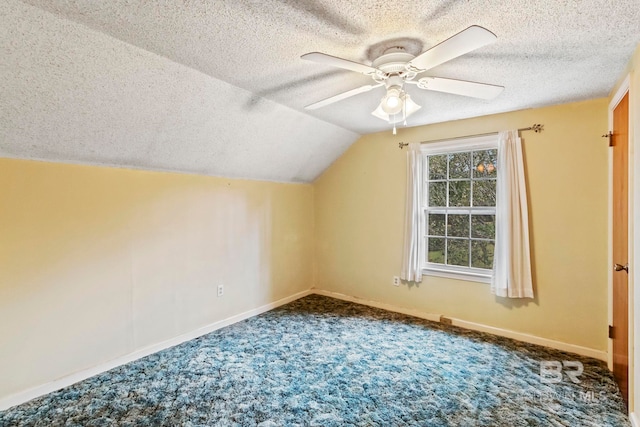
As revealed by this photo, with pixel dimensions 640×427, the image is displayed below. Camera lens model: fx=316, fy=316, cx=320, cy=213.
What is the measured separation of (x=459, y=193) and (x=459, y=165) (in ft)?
1.05

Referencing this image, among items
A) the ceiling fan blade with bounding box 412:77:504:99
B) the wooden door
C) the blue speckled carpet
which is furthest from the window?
the ceiling fan blade with bounding box 412:77:504:99

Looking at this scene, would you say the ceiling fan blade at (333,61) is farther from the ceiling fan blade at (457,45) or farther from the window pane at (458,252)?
the window pane at (458,252)

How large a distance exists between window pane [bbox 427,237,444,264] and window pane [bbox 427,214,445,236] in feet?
0.24

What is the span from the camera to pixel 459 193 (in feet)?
11.8

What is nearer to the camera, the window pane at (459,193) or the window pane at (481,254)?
the window pane at (481,254)

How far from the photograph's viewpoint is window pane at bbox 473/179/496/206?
337cm

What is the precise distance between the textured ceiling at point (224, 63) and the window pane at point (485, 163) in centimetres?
50

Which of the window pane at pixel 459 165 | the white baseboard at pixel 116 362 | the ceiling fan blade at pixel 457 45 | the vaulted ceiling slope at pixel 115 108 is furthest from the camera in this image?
the window pane at pixel 459 165

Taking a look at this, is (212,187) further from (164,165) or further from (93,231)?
(93,231)

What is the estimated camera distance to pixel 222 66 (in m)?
2.15

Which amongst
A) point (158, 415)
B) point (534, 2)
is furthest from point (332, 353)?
point (534, 2)

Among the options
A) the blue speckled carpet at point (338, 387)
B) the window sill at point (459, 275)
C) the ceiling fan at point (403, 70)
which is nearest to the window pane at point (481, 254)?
the window sill at point (459, 275)

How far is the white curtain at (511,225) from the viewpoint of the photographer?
9.84 feet

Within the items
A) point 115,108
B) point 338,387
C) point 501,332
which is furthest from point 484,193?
point 115,108
